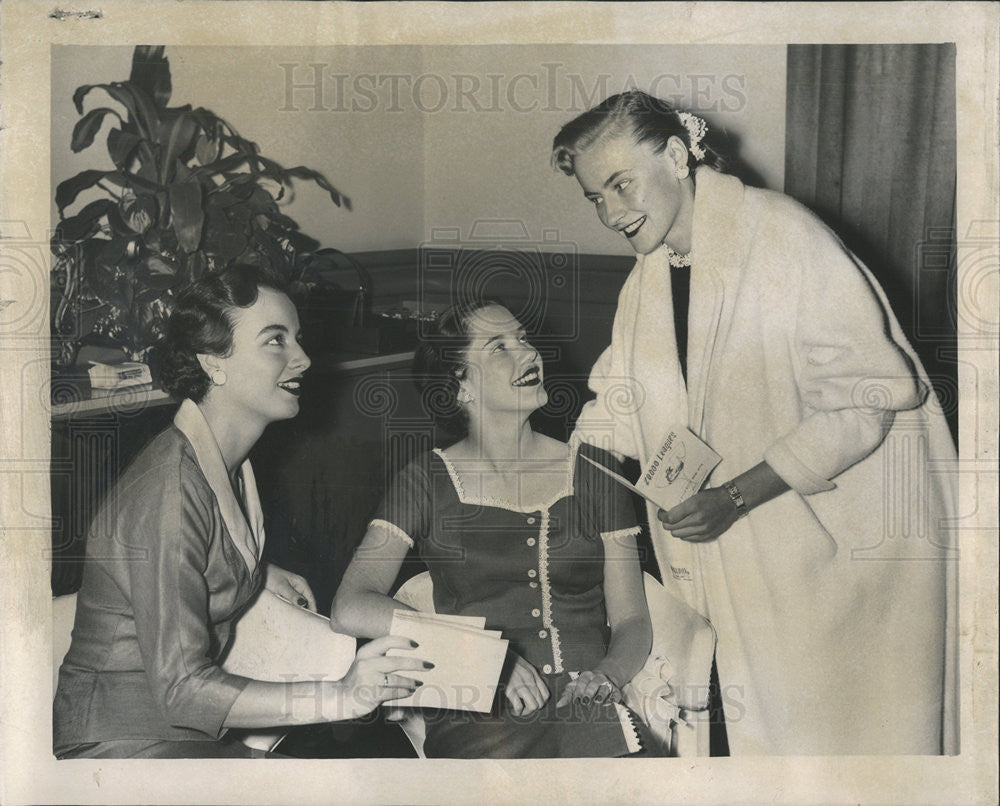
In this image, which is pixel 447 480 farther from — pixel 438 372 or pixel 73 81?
pixel 73 81

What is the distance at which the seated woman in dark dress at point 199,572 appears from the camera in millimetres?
2543

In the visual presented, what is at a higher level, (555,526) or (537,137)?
(537,137)

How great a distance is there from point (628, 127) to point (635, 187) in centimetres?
17

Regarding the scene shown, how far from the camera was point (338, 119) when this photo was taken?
2639 millimetres

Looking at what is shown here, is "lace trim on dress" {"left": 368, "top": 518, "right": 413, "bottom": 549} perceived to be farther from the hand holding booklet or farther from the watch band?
the watch band

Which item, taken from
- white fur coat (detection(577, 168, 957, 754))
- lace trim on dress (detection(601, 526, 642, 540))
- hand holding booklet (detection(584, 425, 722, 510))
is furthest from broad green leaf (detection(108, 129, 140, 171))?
lace trim on dress (detection(601, 526, 642, 540))

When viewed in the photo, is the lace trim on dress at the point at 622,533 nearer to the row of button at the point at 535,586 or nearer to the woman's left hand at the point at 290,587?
the row of button at the point at 535,586

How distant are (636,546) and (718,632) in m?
0.33

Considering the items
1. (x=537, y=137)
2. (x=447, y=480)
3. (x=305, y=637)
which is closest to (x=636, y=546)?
(x=447, y=480)

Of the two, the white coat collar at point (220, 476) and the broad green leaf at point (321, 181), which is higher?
the broad green leaf at point (321, 181)

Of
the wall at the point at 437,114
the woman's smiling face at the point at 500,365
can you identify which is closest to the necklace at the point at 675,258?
the wall at the point at 437,114

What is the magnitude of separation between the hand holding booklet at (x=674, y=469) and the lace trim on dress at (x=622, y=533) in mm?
89

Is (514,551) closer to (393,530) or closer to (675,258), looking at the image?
(393,530)

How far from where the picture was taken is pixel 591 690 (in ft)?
8.50
